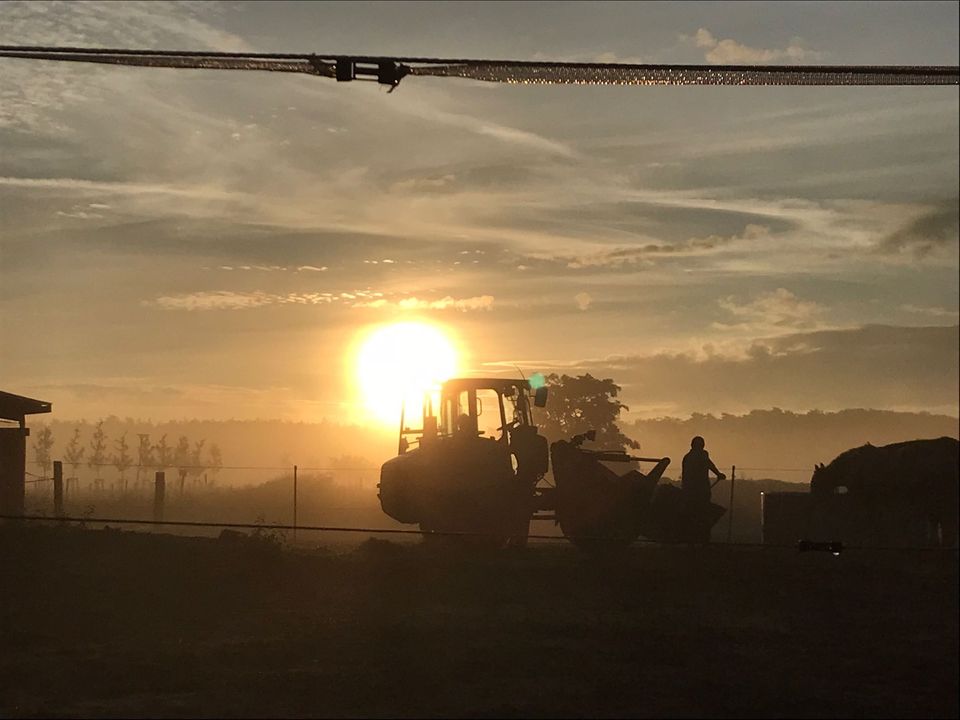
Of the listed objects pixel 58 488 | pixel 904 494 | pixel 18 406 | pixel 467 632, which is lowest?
pixel 467 632

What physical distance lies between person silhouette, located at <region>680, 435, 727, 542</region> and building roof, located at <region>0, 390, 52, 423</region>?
1965 centimetres

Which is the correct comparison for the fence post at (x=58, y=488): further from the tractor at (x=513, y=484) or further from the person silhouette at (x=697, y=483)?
the person silhouette at (x=697, y=483)

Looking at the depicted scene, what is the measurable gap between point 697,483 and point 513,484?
11.9 ft

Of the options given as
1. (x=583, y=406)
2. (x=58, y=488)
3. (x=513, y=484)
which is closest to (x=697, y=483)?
(x=513, y=484)

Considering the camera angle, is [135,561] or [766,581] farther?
[135,561]

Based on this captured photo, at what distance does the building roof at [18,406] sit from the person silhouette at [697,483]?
19.7 metres

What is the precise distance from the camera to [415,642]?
47.6 ft

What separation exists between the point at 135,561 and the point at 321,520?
33.5 m

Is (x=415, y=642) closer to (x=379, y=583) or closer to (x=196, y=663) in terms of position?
(x=196, y=663)

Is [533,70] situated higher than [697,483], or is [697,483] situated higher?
[533,70]

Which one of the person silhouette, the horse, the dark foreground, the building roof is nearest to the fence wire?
the dark foreground

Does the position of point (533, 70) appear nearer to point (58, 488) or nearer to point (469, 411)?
point (469, 411)

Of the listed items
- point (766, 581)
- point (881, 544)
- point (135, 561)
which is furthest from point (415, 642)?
point (881, 544)

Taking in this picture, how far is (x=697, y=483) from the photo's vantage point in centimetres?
2266
